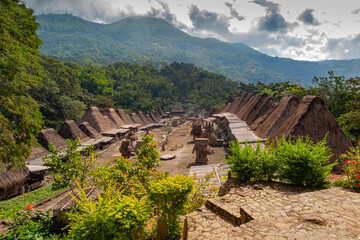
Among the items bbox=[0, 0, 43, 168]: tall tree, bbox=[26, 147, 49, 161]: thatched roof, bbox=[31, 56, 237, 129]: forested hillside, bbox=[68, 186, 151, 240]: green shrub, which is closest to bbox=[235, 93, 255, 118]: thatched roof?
bbox=[31, 56, 237, 129]: forested hillside

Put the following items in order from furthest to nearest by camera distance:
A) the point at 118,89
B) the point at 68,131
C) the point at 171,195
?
the point at 118,89, the point at 68,131, the point at 171,195

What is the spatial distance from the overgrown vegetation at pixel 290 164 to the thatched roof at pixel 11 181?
11166 millimetres

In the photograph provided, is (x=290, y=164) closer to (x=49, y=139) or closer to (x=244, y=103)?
(x=49, y=139)

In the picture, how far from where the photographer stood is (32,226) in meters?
6.20

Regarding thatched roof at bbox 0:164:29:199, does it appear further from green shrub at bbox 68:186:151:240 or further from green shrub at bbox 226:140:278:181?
green shrub at bbox 226:140:278:181

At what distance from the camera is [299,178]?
18.4ft

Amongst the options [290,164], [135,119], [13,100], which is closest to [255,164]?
[290,164]

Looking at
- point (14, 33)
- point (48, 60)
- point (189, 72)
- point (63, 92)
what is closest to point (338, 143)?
point (14, 33)

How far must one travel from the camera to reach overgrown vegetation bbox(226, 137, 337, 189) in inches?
212

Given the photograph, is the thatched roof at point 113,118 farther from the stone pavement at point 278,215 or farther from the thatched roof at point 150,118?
the stone pavement at point 278,215

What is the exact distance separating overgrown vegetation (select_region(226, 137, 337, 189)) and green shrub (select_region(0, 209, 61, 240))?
20.5ft

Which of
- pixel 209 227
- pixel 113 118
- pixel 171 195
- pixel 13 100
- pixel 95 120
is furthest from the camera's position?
pixel 113 118

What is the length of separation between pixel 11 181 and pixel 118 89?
2232 inches

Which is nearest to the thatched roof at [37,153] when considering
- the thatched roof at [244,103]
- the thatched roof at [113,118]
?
the thatched roof at [113,118]
